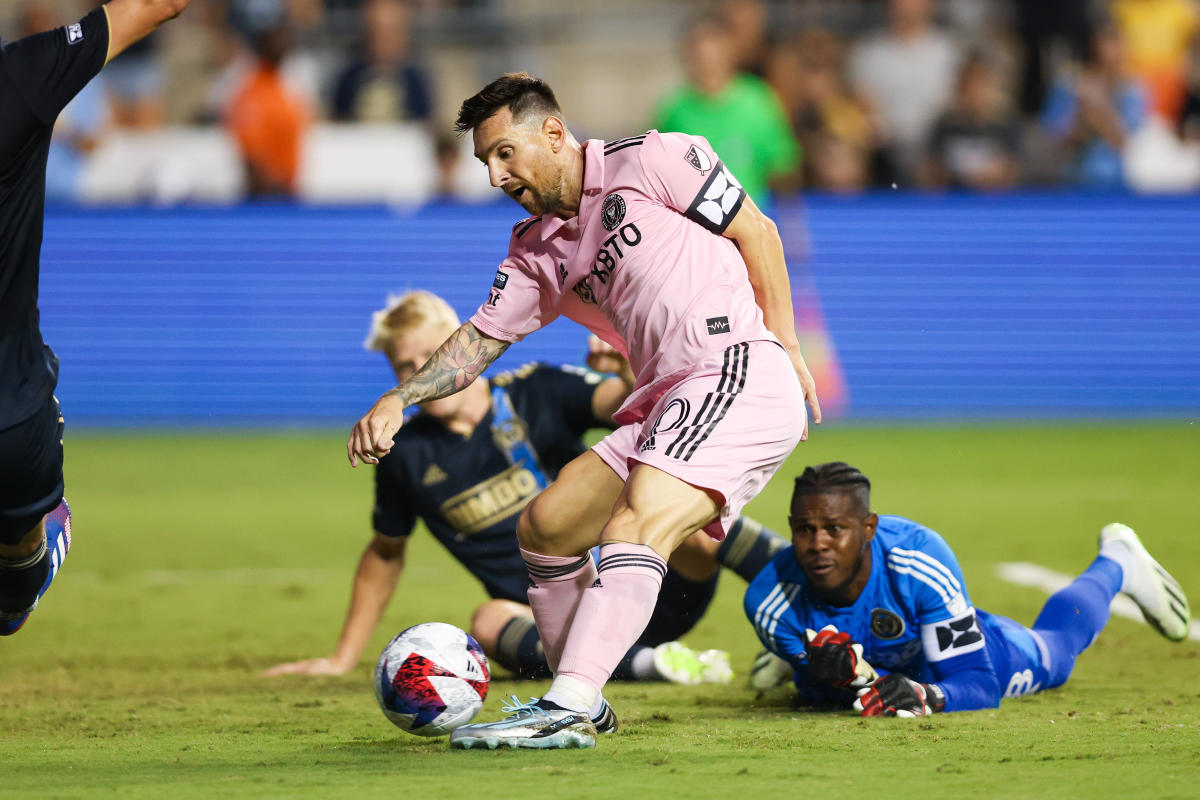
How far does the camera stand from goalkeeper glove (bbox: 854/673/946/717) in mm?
5180

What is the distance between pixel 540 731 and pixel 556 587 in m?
0.77

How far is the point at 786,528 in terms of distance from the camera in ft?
32.1

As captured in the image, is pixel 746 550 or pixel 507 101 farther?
pixel 746 550

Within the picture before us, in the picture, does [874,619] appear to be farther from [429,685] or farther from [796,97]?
[796,97]

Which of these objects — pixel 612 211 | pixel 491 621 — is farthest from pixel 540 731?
pixel 491 621

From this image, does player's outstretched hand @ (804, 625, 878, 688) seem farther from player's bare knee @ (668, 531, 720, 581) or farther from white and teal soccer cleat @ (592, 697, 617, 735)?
player's bare knee @ (668, 531, 720, 581)

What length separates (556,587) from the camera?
5.20m

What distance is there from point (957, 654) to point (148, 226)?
1103 centimetres

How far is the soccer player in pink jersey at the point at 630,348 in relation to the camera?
4.68 m

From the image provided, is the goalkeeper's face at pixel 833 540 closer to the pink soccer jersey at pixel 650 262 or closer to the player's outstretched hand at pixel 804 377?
the player's outstretched hand at pixel 804 377

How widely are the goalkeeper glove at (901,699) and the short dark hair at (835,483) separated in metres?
0.59

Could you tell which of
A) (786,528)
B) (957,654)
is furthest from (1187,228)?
(957,654)

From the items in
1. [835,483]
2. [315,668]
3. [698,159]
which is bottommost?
[315,668]

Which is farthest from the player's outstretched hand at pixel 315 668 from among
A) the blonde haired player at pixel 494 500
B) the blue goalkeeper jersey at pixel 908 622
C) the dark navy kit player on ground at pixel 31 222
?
the blue goalkeeper jersey at pixel 908 622
